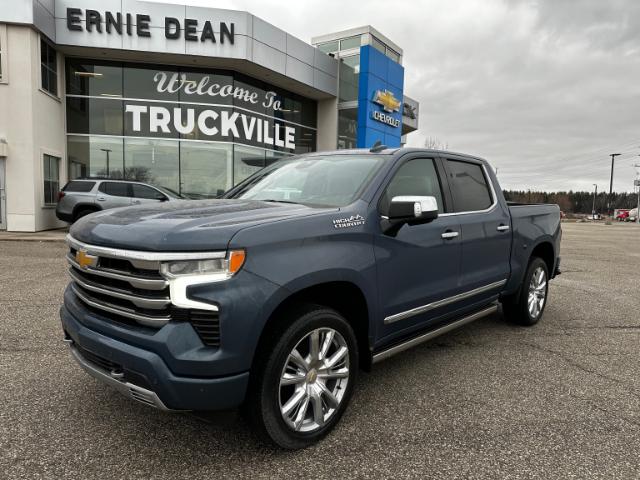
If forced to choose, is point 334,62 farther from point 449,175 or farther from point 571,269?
point 449,175

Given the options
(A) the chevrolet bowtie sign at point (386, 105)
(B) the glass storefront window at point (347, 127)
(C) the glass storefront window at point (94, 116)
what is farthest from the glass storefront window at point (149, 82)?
(A) the chevrolet bowtie sign at point (386, 105)

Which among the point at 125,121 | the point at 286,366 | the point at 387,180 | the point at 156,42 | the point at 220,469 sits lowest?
the point at 220,469

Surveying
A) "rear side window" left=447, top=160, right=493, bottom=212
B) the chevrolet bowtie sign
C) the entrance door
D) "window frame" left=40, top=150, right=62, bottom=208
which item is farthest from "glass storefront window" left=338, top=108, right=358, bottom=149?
"rear side window" left=447, top=160, right=493, bottom=212

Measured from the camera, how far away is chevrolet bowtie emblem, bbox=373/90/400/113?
23.0m

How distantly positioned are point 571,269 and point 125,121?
52.1 feet

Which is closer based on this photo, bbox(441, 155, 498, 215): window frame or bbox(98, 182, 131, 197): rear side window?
bbox(441, 155, 498, 215): window frame

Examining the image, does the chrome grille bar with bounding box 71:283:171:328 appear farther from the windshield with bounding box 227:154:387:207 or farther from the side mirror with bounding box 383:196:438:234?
the side mirror with bounding box 383:196:438:234

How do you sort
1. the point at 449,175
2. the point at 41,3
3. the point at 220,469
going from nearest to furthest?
the point at 220,469, the point at 449,175, the point at 41,3

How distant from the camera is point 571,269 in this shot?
34.0 feet

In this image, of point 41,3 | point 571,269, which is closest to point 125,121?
point 41,3

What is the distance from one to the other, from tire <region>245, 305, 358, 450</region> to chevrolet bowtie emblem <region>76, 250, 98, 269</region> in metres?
1.04

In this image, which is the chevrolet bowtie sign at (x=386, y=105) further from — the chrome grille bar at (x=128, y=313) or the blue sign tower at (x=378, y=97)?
the chrome grille bar at (x=128, y=313)

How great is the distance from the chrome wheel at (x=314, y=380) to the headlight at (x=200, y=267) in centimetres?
62

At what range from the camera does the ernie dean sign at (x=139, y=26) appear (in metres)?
16.1
